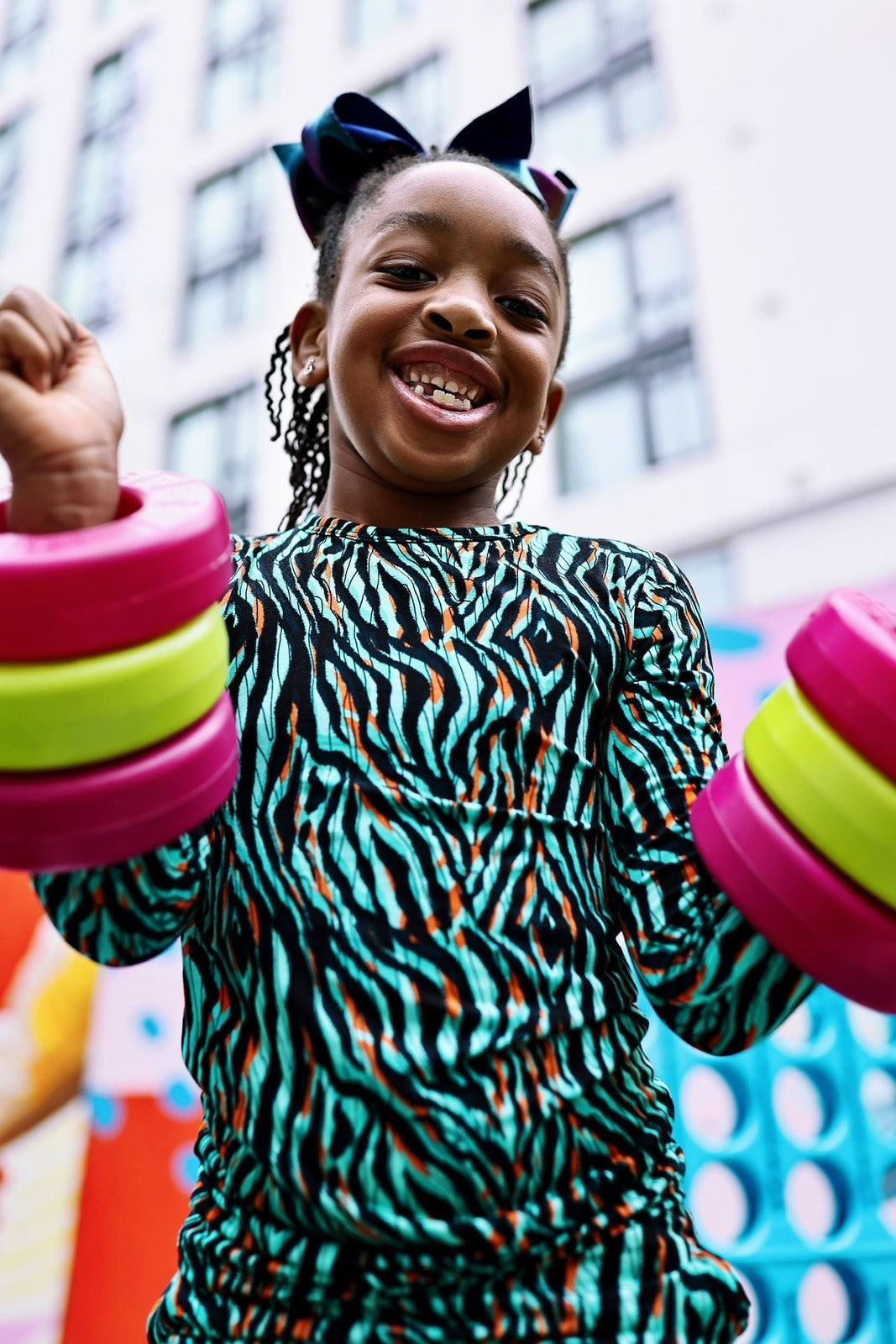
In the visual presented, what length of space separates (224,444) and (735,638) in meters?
3.50

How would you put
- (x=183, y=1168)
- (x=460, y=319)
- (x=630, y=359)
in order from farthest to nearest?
(x=630, y=359)
(x=183, y=1168)
(x=460, y=319)

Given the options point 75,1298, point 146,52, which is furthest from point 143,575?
point 146,52

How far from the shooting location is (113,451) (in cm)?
81

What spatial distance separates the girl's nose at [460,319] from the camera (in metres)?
1.10

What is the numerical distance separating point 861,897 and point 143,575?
493 mm

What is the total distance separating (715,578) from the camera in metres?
4.12

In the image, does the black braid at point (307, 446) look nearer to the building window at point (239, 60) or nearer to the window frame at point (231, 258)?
the window frame at point (231, 258)

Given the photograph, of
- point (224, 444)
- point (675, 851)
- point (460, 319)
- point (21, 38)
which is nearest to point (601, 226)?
point (224, 444)

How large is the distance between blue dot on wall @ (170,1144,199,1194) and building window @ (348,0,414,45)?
5.05m

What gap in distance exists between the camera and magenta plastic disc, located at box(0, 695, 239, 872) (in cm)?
74

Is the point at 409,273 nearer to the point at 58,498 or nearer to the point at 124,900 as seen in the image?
the point at 58,498

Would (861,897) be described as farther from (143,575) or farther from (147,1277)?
(147,1277)

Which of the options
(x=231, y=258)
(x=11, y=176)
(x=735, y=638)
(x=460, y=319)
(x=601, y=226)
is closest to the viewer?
(x=460, y=319)

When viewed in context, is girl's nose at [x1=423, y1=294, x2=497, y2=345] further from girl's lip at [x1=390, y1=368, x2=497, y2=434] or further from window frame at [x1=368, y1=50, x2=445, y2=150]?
window frame at [x1=368, y1=50, x2=445, y2=150]
